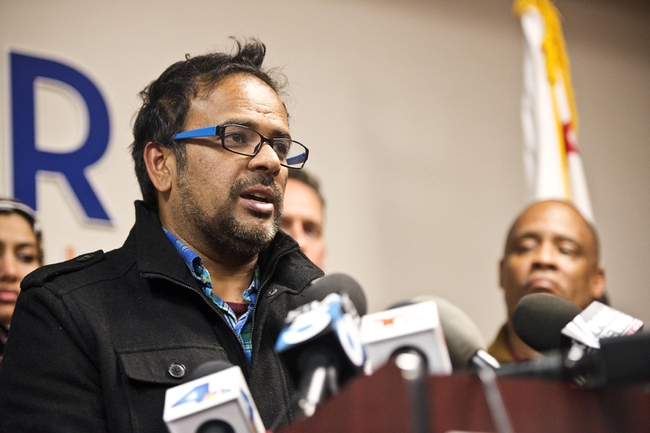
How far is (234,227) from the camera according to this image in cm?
231

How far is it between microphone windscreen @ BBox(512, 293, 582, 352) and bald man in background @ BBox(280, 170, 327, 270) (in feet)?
6.08

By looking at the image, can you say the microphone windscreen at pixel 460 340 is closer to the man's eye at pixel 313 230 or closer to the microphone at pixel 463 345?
the microphone at pixel 463 345

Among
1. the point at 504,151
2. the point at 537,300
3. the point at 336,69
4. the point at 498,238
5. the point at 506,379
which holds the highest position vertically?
the point at 336,69

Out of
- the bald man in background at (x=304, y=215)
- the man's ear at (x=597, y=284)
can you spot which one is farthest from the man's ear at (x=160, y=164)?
the man's ear at (x=597, y=284)

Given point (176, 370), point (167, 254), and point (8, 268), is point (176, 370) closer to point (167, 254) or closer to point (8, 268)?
point (167, 254)

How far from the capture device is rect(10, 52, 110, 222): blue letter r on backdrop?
3.71 metres

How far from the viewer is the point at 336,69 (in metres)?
4.90

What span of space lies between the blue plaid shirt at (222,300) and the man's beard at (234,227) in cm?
7

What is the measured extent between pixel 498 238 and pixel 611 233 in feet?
3.37

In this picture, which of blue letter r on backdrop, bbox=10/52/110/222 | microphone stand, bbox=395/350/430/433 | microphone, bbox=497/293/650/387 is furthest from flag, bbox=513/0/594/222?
microphone stand, bbox=395/350/430/433

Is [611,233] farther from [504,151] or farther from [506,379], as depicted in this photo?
[506,379]

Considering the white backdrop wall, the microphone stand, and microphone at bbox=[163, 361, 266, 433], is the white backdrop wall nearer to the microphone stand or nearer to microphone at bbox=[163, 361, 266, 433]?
microphone at bbox=[163, 361, 266, 433]

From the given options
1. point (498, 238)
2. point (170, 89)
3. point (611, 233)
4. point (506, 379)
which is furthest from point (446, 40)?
point (506, 379)

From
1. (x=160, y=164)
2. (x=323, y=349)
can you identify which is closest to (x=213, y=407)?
(x=323, y=349)
